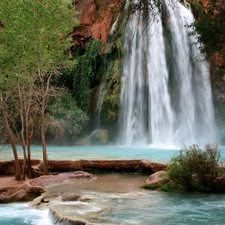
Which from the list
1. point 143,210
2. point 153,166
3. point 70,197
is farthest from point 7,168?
point 143,210

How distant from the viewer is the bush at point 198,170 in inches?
388

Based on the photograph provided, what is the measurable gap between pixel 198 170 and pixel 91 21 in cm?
2587

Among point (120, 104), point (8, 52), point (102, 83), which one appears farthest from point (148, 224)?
point (102, 83)

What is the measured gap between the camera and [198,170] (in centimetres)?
987

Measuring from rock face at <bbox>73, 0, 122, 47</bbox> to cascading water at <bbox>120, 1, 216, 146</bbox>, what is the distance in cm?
305

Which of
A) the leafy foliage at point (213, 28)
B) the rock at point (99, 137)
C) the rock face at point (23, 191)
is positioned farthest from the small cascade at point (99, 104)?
the leafy foliage at point (213, 28)

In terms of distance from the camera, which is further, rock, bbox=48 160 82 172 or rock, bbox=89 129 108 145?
rock, bbox=89 129 108 145

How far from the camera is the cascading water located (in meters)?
29.0

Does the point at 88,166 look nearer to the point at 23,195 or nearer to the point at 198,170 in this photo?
the point at 23,195

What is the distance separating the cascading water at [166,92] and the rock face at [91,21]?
3052 mm

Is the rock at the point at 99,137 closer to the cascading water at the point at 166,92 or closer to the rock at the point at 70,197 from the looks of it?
the cascading water at the point at 166,92

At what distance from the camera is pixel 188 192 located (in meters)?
9.90

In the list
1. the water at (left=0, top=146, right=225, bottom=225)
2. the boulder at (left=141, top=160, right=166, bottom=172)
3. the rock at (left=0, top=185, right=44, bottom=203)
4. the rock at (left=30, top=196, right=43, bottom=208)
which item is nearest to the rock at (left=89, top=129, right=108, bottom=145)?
the boulder at (left=141, top=160, right=166, bottom=172)

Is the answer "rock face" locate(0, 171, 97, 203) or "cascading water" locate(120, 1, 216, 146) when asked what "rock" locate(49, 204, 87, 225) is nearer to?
"rock face" locate(0, 171, 97, 203)
